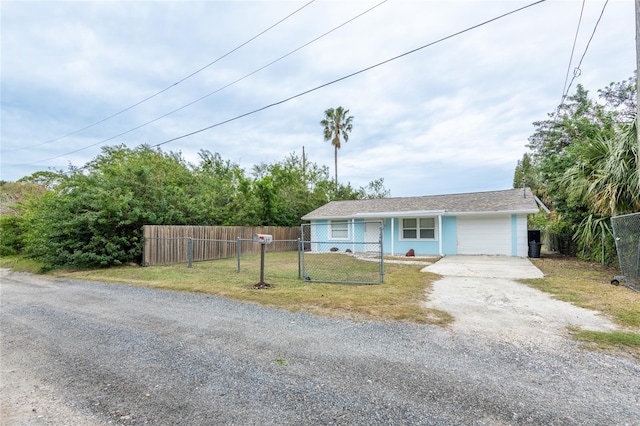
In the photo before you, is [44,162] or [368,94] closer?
[368,94]

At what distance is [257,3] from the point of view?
8359 millimetres

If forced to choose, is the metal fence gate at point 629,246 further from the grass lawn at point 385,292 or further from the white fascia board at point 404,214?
the white fascia board at point 404,214

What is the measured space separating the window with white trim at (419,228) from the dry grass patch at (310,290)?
6337 millimetres

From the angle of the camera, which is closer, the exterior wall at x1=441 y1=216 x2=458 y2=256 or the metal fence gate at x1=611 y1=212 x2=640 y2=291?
the metal fence gate at x1=611 y1=212 x2=640 y2=291

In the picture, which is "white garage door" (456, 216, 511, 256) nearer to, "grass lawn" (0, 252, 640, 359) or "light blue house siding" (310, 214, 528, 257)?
"light blue house siding" (310, 214, 528, 257)

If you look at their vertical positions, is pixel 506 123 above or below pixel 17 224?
above

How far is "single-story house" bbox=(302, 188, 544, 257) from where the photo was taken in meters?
13.6

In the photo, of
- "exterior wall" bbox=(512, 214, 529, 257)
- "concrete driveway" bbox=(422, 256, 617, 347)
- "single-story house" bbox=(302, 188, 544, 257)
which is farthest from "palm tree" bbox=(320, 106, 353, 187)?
"concrete driveway" bbox=(422, 256, 617, 347)

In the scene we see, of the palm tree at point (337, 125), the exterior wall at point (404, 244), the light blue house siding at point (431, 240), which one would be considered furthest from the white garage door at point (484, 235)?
the palm tree at point (337, 125)

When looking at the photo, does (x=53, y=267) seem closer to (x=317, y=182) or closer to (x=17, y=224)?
(x=17, y=224)

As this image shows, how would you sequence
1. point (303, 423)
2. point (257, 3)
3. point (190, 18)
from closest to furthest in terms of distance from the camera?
point (303, 423) < point (257, 3) < point (190, 18)

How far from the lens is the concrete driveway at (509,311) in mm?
3945

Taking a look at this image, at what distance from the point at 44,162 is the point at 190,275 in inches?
759

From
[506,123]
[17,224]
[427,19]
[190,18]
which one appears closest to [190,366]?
[427,19]
